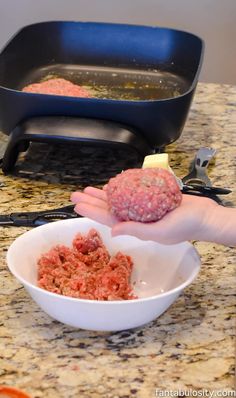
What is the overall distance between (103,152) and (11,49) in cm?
32

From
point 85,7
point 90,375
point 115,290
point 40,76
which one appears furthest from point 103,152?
point 85,7

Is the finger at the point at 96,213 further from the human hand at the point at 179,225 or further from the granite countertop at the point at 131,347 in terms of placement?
the granite countertop at the point at 131,347

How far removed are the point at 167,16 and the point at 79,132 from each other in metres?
1.25

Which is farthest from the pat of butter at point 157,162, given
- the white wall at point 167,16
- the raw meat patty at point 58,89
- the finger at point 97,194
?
the white wall at point 167,16

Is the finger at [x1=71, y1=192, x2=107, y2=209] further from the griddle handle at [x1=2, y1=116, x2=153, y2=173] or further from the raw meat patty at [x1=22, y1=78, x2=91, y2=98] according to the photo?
the raw meat patty at [x1=22, y1=78, x2=91, y2=98]

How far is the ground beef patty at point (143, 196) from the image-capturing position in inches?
30.0

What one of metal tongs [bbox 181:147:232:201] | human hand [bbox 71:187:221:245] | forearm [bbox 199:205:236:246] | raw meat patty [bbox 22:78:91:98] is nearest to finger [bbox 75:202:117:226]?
human hand [bbox 71:187:221:245]

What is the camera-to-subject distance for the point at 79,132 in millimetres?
1119

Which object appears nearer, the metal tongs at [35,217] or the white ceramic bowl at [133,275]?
the white ceramic bowl at [133,275]

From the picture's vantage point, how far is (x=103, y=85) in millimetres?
1454

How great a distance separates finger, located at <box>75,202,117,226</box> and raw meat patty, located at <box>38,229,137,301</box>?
8cm

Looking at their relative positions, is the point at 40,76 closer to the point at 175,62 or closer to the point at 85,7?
the point at 175,62

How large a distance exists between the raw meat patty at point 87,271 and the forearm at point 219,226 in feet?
0.44

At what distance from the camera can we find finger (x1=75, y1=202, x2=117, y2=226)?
2.64ft
